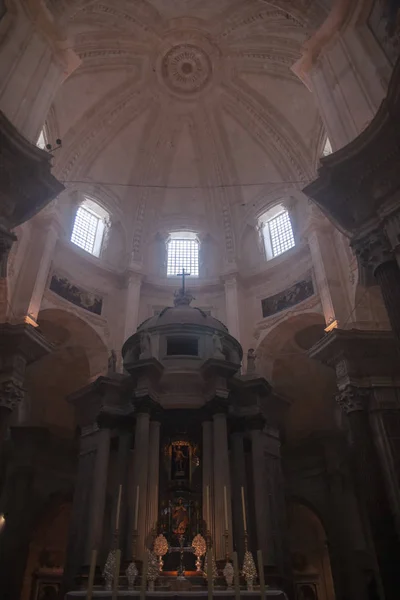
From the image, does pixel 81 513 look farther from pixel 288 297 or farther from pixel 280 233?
pixel 280 233

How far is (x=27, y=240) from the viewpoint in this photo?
1923cm

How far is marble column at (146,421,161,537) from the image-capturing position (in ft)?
38.6

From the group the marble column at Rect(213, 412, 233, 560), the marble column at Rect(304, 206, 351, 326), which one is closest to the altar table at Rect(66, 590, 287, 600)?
the marble column at Rect(213, 412, 233, 560)

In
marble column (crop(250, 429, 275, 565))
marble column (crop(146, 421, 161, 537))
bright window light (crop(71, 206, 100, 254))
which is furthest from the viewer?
bright window light (crop(71, 206, 100, 254))

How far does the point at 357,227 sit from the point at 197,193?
1745 cm

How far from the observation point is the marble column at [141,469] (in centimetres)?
1144

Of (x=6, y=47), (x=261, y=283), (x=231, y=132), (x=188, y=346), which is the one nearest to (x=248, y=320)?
(x=261, y=283)

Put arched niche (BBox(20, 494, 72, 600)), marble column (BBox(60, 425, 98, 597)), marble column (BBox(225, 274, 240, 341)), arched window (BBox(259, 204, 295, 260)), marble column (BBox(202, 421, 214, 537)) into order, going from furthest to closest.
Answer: arched window (BBox(259, 204, 295, 260)) < marble column (BBox(225, 274, 240, 341)) < arched niche (BBox(20, 494, 72, 600)) < marble column (BBox(60, 425, 98, 597)) < marble column (BBox(202, 421, 214, 537))

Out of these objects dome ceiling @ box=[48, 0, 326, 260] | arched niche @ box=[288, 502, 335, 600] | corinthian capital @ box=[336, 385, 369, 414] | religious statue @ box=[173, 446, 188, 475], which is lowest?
arched niche @ box=[288, 502, 335, 600]

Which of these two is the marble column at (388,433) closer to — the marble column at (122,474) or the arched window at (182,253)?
the marble column at (122,474)

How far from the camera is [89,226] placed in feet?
79.7

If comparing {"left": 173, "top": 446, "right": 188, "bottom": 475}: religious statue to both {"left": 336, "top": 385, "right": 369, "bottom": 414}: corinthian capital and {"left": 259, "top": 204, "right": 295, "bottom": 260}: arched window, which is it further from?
{"left": 259, "top": 204, "right": 295, "bottom": 260}: arched window

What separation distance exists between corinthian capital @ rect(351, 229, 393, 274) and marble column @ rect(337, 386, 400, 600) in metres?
5.67

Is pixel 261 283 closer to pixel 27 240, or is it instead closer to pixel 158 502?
pixel 27 240
